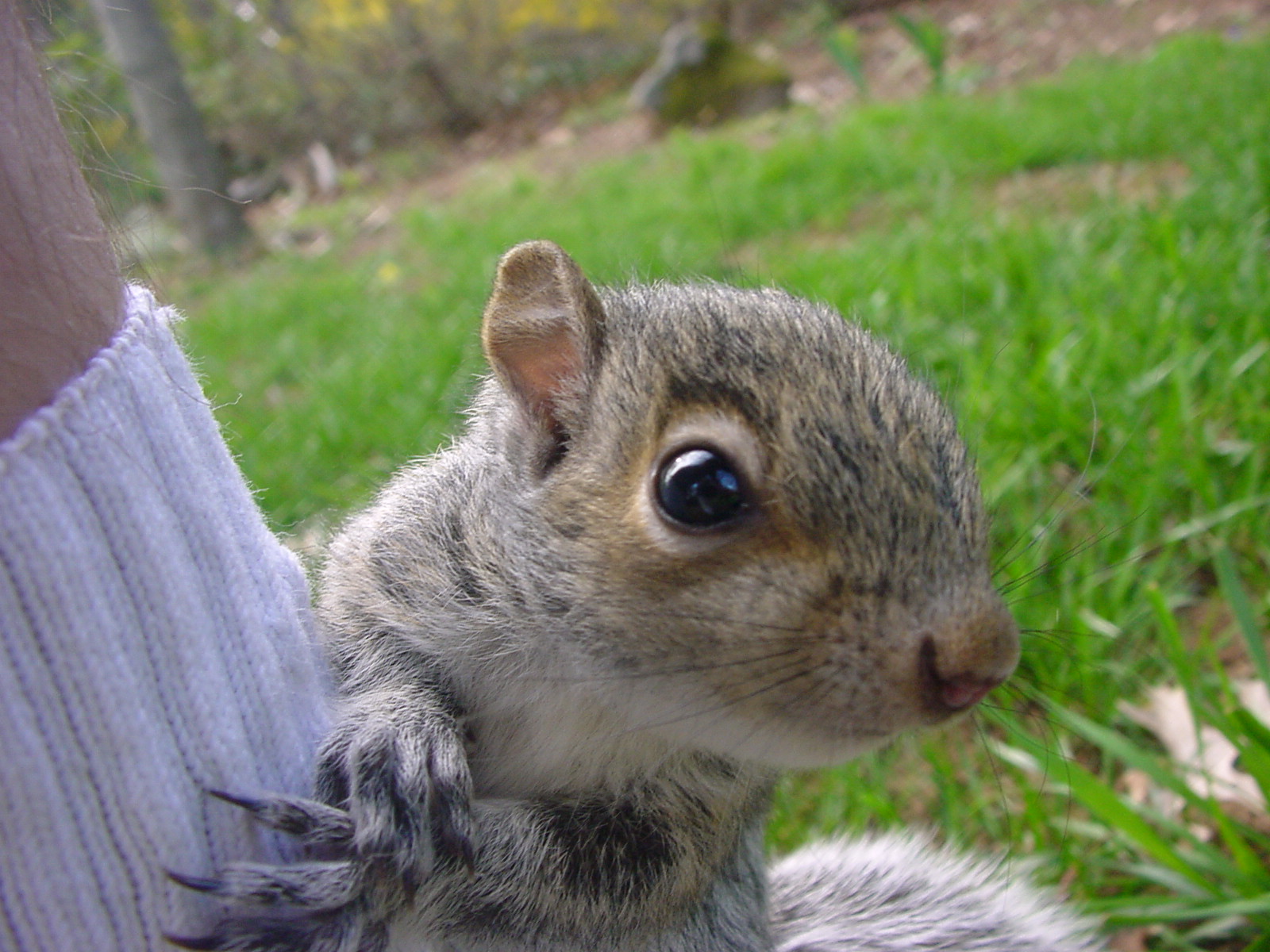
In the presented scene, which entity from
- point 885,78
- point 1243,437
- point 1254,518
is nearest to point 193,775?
point 1254,518

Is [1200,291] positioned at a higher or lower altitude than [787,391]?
higher

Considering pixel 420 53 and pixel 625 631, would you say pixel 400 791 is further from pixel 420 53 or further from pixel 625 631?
pixel 420 53

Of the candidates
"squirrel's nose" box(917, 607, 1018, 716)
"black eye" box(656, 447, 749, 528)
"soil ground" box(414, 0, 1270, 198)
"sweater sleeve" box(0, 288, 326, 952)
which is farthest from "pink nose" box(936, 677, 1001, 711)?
"soil ground" box(414, 0, 1270, 198)

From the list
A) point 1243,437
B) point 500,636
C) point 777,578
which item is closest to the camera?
point 777,578

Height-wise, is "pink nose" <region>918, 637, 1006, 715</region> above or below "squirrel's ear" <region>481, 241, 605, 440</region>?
below

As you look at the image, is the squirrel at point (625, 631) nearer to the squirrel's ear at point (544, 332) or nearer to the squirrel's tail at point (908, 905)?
the squirrel's ear at point (544, 332)

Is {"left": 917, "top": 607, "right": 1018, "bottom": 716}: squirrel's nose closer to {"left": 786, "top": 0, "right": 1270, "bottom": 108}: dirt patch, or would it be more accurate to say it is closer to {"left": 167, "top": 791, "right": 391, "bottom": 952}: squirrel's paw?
{"left": 167, "top": 791, "right": 391, "bottom": 952}: squirrel's paw

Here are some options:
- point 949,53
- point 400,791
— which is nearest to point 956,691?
point 400,791

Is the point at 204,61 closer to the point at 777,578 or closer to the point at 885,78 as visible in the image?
the point at 885,78
